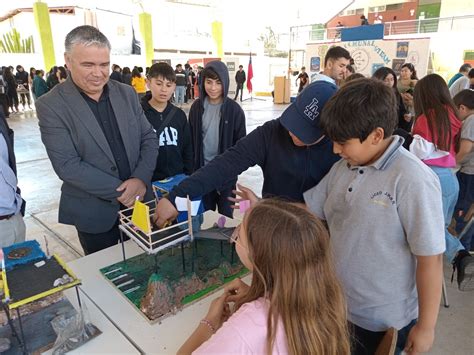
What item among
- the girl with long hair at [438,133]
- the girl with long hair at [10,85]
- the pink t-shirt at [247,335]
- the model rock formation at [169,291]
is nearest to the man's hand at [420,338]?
the pink t-shirt at [247,335]

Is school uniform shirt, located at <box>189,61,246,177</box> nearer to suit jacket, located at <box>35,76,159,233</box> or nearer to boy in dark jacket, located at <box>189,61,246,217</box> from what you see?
boy in dark jacket, located at <box>189,61,246,217</box>

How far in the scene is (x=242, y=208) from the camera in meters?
1.39

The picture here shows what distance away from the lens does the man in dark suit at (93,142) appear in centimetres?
142

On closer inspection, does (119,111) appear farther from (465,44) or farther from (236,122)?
(465,44)

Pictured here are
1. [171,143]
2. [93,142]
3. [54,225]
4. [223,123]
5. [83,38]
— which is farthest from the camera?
[54,225]

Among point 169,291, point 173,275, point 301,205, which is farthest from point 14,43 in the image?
point 301,205

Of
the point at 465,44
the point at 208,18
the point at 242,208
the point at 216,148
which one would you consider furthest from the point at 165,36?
the point at 242,208

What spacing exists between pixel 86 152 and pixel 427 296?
1.32 metres

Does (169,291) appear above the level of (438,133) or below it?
below

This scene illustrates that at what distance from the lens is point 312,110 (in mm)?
1110

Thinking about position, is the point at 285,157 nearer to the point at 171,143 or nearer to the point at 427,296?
the point at 427,296

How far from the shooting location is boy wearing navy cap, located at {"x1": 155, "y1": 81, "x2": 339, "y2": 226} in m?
1.14

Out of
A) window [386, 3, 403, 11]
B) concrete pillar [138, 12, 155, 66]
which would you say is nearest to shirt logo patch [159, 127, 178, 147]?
concrete pillar [138, 12, 155, 66]

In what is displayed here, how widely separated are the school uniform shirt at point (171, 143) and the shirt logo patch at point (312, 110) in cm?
118
